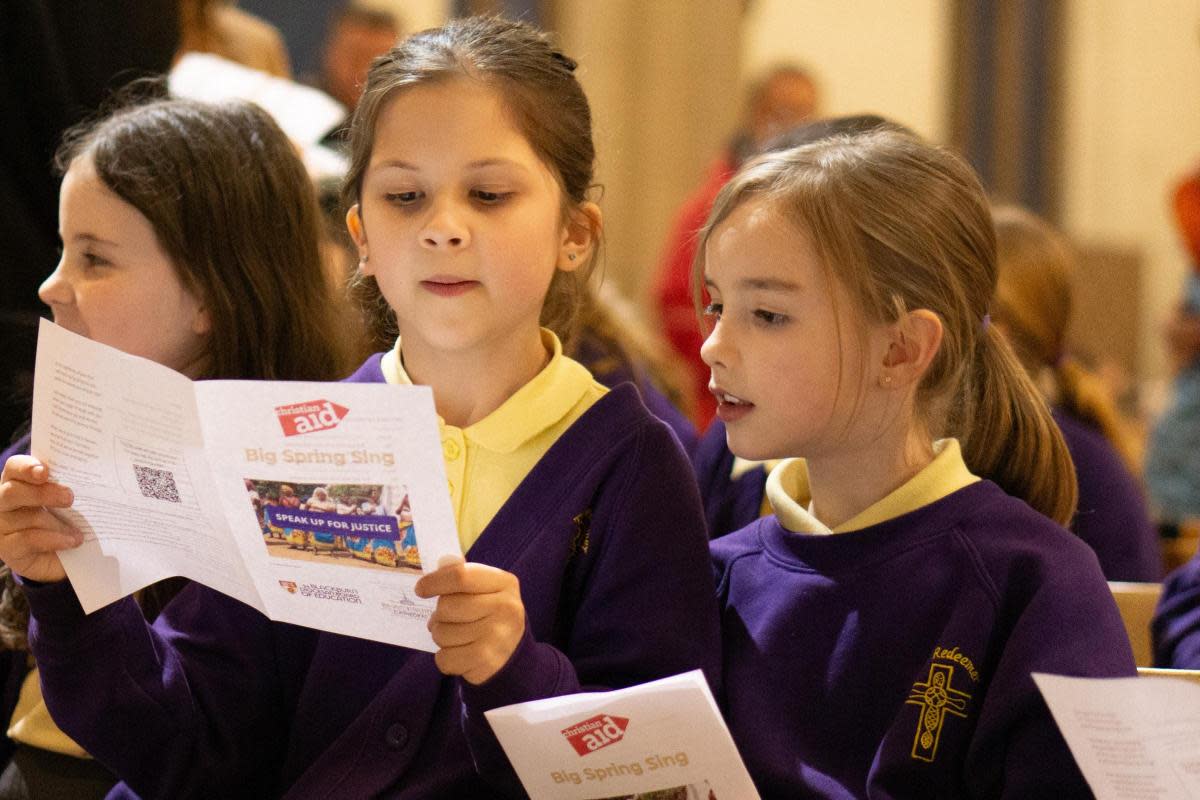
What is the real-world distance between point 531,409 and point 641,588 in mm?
235

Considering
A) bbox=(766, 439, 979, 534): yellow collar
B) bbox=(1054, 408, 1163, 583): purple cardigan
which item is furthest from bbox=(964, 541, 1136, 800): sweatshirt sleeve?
bbox=(1054, 408, 1163, 583): purple cardigan

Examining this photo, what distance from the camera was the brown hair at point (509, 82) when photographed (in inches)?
64.8

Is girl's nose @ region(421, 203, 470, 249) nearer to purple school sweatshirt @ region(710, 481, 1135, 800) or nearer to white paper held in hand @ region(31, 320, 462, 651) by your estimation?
white paper held in hand @ region(31, 320, 462, 651)

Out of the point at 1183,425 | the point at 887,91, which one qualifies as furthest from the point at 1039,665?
the point at 887,91

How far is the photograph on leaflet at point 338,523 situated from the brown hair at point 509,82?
38 centimetres

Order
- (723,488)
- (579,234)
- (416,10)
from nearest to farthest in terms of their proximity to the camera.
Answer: (579,234)
(723,488)
(416,10)

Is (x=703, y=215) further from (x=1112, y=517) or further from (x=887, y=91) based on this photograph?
(x=887, y=91)

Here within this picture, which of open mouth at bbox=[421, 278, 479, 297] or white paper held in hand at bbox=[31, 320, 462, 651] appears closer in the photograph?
white paper held in hand at bbox=[31, 320, 462, 651]

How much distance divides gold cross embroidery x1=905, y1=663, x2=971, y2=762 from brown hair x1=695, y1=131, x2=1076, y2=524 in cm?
34

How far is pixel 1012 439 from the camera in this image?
5.79ft

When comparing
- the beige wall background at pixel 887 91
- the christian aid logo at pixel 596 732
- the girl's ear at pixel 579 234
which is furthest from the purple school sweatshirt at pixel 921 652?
the beige wall background at pixel 887 91

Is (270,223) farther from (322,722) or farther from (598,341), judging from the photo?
(598,341)

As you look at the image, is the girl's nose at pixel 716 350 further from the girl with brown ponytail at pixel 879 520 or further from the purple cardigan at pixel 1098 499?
the purple cardigan at pixel 1098 499

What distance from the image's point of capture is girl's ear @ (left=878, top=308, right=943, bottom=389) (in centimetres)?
161
